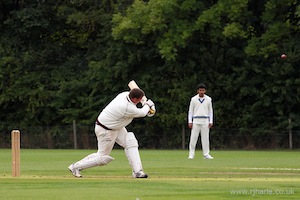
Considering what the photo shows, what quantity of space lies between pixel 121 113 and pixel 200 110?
407 inches

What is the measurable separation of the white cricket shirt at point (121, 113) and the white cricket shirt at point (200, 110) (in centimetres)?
998

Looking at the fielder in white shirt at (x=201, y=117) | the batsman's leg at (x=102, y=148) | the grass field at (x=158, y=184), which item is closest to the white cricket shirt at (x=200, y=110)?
the fielder in white shirt at (x=201, y=117)

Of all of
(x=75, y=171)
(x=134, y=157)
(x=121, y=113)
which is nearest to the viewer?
(x=121, y=113)

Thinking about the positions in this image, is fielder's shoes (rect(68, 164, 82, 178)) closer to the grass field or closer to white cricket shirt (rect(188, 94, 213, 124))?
the grass field

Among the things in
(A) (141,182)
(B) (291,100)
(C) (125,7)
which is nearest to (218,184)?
(A) (141,182)

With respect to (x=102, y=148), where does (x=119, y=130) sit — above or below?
above

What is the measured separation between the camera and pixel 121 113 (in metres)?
17.7

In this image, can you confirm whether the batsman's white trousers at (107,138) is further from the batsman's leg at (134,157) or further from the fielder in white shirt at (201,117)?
the fielder in white shirt at (201,117)

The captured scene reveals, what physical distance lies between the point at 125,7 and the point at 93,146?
262 inches

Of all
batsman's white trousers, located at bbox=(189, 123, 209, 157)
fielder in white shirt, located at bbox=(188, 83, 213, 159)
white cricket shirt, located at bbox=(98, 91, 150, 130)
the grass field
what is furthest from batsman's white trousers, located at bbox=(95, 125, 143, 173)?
batsman's white trousers, located at bbox=(189, 123, 209, 157)

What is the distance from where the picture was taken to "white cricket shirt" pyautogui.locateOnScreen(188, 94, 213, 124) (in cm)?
2777

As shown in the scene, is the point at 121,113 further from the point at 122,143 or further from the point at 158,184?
the point at 158,184

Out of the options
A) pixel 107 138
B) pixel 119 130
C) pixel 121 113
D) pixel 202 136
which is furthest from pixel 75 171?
pixel 202 136

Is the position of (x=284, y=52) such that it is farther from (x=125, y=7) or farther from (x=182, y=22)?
(x=125, y=7)
